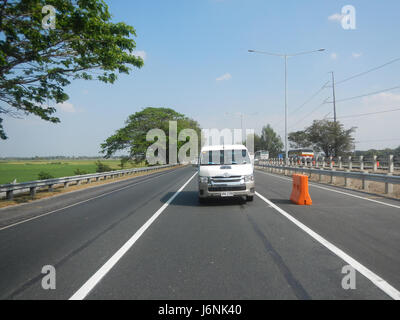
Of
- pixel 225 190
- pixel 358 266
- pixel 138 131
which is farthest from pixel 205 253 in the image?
pixel 138 131

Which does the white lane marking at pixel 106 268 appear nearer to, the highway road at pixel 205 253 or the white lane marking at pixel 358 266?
the highway road at pixel 205 253

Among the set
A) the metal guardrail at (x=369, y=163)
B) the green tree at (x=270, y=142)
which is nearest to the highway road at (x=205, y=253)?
the metal guardrail at (x=369, y=163)

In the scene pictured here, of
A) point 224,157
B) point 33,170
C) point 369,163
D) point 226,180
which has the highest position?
point 224,157

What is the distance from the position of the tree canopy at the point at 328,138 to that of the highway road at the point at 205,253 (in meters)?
60.6

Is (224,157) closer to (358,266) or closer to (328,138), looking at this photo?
(358,266)

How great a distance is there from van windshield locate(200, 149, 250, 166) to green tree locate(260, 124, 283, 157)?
422ft

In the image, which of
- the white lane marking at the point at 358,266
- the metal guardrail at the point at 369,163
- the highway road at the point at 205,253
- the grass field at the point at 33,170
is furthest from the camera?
the grass field at the point at 33,170

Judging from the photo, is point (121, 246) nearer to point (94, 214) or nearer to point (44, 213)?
point (94, 214)

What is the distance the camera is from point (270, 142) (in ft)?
454

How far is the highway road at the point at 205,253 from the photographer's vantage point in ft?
12.5

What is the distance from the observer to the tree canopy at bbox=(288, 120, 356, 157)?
65.4 metres

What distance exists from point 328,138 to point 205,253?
225 feet
